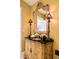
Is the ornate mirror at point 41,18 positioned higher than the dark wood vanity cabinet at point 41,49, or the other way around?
the ornate mirror at point 41,18

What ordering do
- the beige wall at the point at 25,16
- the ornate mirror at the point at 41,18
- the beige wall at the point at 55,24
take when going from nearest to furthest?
the beige wall at the point at 55,24, the ornate mirror at the point at 41,18, the beige wall at the point at 25,16

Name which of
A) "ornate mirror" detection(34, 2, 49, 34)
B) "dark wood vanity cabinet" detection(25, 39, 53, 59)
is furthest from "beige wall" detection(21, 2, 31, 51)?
"dark wood vanity cabinet" detection(25, 39, 53, 59)

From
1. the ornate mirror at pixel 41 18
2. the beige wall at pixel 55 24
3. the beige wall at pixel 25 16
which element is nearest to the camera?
the beige wall at pixel 55 24

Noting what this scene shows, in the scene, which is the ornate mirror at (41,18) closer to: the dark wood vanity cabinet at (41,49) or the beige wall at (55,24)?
the beige wall at (55,24)

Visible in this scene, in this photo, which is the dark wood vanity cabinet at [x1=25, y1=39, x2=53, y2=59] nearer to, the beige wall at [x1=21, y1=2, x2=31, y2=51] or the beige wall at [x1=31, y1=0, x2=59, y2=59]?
the beige wall at [x1=31, y1=0, x2=59, y2=59]

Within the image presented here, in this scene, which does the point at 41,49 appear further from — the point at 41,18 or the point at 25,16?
the point at 25,16

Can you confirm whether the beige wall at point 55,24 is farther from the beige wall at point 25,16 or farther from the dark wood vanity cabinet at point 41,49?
the beige wall at point 25,16

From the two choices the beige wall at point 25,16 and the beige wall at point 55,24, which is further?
the beige wall at point 25,16

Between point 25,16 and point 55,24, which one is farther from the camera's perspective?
point 25,16

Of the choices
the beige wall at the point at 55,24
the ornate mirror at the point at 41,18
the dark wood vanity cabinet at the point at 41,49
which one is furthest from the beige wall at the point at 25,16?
the beige wall at the point at 55,24

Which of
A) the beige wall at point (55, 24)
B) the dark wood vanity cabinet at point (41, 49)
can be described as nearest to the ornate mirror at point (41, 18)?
the beige wall at point (55, 24)

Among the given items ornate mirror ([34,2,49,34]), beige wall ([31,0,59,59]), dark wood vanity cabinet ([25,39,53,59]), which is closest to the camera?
dark wood vanity cabinet ([25,39,53,59])

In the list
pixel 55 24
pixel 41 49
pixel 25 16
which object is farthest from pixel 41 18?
pixel 41 49
